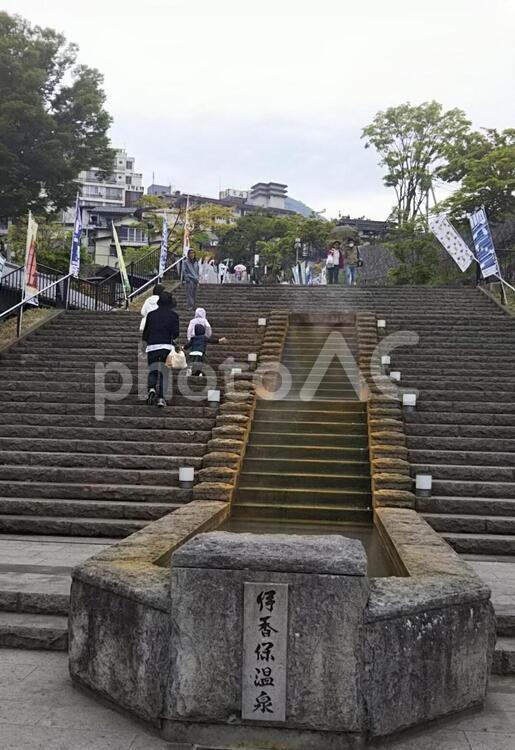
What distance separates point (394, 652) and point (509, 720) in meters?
0.89

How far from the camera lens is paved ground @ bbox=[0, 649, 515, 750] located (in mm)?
3607

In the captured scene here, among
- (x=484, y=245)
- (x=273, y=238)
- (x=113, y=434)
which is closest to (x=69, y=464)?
(x=113, y=434)

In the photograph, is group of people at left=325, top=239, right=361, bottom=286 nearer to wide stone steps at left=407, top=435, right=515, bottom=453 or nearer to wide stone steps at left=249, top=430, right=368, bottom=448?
wide stone steps at left=249, top=430, right=368, bottom=448

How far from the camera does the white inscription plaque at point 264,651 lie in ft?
11.7

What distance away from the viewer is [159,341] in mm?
10922

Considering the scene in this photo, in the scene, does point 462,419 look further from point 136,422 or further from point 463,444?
point 136,422

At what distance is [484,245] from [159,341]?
11646 millimetres

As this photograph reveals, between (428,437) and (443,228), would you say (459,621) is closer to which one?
(428,437)

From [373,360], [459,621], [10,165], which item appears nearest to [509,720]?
[459,621]

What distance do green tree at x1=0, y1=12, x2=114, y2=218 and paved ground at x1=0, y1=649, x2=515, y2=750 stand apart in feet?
74.9

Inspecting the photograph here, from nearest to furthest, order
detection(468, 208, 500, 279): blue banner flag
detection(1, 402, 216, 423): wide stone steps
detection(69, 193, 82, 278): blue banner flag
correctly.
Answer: detection(1, 402, 216, 423): wide stone steps < detection(69, 193, 82, 278): blue banner flag < detection(468, 208, 500, 279): blue banner flag

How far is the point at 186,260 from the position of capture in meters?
17.4

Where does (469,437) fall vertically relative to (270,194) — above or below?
below

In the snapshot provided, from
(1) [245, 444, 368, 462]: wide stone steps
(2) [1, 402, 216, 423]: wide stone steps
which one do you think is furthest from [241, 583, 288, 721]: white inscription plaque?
(2) [1, 402, 216, 423]: wide stone steps
